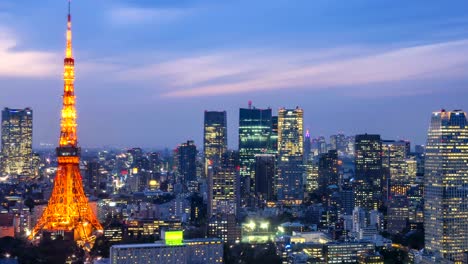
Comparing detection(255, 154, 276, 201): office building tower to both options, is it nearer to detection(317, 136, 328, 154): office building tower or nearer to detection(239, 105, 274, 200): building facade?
detection(239, 105, 274, 200): building facade

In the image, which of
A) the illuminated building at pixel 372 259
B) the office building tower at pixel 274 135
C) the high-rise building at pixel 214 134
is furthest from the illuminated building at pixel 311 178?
the illuminated building at pixel 372 259

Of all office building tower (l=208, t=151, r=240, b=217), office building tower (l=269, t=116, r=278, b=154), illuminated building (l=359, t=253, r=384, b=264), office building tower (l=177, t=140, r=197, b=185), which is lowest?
illuminated building (l=359, t=253, r=384, b=264)

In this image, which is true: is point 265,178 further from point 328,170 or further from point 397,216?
point 397,216

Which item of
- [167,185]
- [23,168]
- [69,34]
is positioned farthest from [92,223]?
[23,168]

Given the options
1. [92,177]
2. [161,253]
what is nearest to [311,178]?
[92,177]

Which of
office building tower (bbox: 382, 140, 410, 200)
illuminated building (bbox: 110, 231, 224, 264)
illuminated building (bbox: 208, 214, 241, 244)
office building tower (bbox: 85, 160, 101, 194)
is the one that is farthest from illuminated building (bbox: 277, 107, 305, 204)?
illuminated building (bbox: 110, 231, 224, 264)

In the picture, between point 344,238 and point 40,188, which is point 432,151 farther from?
point 40,188

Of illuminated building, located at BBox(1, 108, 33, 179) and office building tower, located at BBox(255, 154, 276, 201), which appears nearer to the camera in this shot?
office building tower, located at BBox(255, 154, 276, 201)
